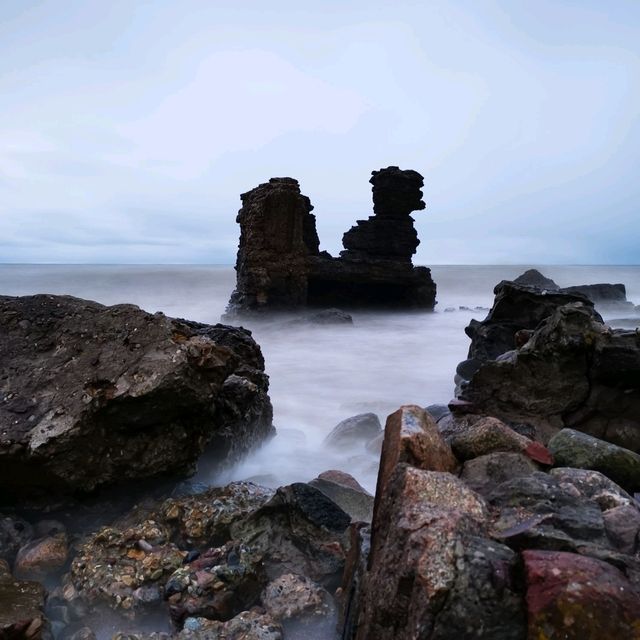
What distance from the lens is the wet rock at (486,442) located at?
11.9 ft

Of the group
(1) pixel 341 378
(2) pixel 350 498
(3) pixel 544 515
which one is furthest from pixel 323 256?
(3) pixel 544 515

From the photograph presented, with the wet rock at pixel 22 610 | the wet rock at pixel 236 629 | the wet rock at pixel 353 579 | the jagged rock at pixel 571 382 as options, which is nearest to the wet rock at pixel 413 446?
the wet rock at pixel 353 579

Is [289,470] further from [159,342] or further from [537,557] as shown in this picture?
[537,557]

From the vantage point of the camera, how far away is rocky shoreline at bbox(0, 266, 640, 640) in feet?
Answer: 6.94

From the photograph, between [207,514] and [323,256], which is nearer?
[207,514]

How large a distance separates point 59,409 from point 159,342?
0.87 m

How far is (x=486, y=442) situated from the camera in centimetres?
366

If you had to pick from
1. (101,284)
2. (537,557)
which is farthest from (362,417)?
(101,284)

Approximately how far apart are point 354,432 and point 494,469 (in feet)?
12.0

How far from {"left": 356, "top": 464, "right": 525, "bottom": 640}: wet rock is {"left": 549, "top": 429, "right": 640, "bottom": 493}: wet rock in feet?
4.15

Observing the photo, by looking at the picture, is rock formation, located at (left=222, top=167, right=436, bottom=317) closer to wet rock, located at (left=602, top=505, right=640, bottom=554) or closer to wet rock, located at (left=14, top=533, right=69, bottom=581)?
wet rock, located at (left=14, top=533, right=69, bottom=581)

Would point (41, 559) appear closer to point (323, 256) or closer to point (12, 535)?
point (12, 535)

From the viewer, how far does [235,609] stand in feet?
10.1

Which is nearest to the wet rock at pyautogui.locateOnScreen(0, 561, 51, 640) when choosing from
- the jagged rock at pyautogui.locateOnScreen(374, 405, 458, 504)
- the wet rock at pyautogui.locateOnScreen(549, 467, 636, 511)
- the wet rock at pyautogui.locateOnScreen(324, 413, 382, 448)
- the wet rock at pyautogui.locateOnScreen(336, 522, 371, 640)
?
the wet rock at pyautogui.locateOnScreen(336, 522, 371, 640)
